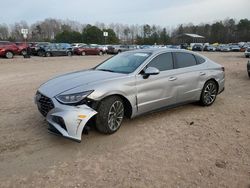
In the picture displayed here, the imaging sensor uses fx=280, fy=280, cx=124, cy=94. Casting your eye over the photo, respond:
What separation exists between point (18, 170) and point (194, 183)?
2.32m

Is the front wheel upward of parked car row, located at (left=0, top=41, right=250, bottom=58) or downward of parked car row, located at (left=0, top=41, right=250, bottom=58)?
downward

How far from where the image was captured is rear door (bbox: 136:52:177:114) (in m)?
5.39

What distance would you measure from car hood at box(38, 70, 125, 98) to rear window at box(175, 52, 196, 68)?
1.66 m

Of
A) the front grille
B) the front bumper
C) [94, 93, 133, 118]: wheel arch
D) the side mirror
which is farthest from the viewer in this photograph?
the side mirror

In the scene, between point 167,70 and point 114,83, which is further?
point 167,70

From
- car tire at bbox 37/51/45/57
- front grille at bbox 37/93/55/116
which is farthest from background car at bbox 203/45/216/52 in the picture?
front grille at bbox 37/93/55/116

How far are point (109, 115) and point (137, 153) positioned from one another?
2.93 feet

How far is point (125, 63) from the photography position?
593 cm

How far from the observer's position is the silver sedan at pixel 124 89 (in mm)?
4512

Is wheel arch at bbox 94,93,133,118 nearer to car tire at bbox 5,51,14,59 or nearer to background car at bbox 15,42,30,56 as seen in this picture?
car tire at bbox 5,51,14,59

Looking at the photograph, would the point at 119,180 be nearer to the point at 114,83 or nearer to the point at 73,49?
the point at 114,83

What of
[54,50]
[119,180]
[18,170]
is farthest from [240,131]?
[54,50]

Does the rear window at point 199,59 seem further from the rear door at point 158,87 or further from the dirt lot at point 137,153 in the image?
the dirt lot at point 137,153

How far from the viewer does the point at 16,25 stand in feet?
308
